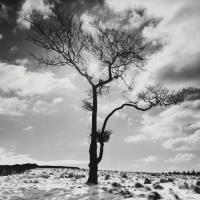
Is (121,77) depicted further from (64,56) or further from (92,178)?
(92,178)

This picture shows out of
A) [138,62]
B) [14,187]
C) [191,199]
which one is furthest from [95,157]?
[191,199]

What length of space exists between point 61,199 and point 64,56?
951 centimetres

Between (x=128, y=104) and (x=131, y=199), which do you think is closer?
(x=131, y=199)

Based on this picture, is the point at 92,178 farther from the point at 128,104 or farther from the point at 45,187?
the point at 128,104

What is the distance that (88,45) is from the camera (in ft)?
55.8

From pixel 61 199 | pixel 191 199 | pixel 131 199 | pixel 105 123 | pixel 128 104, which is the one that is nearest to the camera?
pixel 191 199

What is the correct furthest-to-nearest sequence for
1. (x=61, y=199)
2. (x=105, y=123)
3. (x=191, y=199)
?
(x=105, y=123) → (x=61, y=199) → (x=191, y=199)

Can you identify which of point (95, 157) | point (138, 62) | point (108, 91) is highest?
point (138, 62)

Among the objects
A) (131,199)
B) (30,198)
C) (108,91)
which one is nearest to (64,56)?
(108,91)

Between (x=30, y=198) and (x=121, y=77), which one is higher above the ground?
(x=121, y=77)

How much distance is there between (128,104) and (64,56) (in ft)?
16.4

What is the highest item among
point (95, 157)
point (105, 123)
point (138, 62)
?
point (138, 62)

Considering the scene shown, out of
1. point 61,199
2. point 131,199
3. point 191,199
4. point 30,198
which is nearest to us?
point 191,199

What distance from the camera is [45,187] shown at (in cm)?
1290
